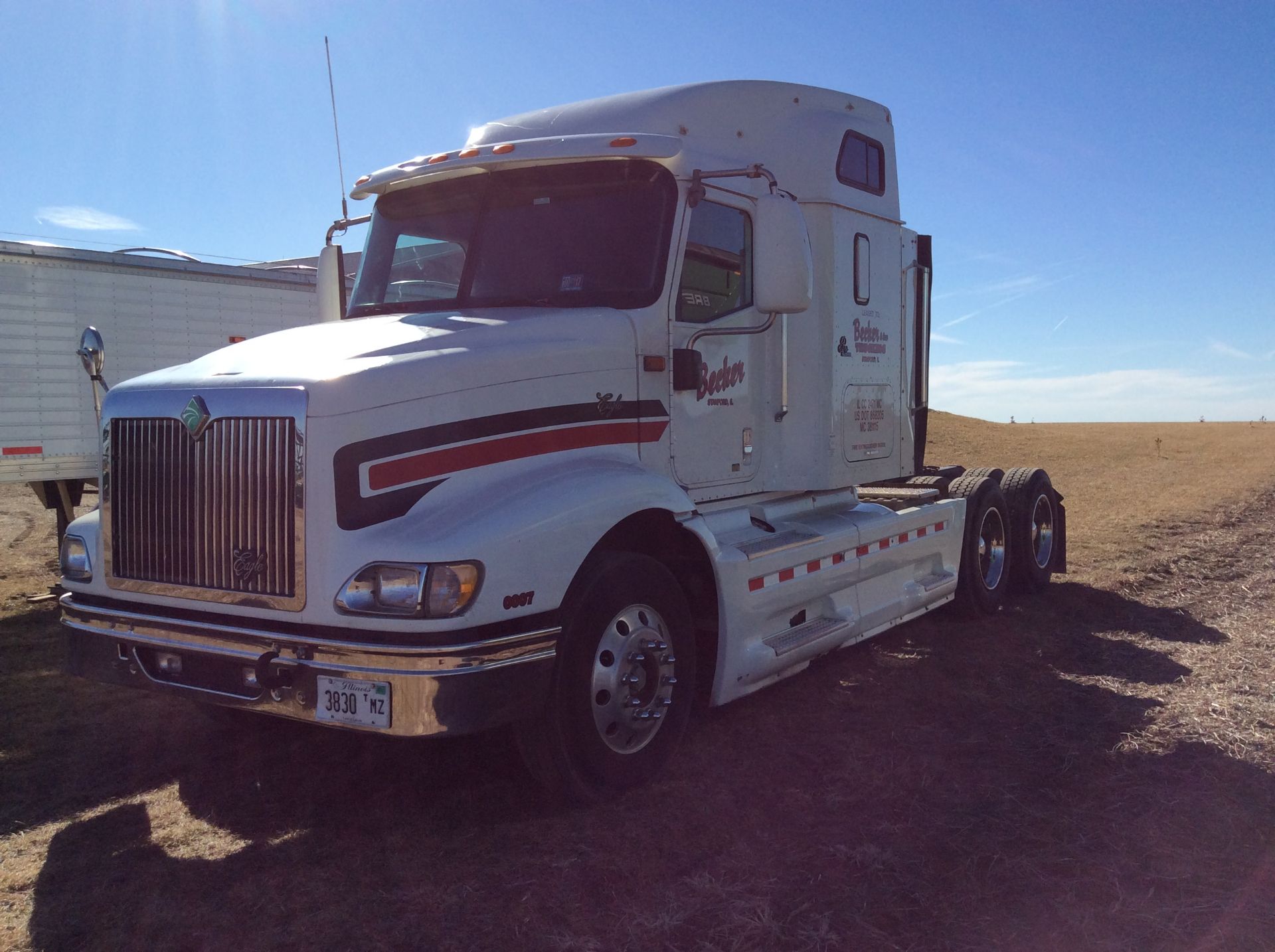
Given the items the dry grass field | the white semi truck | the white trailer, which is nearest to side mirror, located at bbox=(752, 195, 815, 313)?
the white semi truck

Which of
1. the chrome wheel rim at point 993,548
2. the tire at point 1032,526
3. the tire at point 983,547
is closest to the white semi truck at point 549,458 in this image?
the tire at point 983,547

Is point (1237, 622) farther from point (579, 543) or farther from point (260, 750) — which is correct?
point (260, 750)

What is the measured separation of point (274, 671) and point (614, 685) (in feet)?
4.52

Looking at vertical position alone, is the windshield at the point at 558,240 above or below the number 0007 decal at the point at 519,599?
above

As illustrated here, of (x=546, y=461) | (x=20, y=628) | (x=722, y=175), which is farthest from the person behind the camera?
(x=20, y=628)

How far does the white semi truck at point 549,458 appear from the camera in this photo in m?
3.73

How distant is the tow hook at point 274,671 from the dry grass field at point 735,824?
69 centimetres

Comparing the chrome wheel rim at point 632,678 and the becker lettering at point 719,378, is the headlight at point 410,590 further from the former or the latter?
the becker lettering at point 719,378

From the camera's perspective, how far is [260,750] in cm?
519

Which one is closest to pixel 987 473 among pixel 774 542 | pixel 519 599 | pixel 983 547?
pixel 983 547

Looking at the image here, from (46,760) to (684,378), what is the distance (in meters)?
3.70

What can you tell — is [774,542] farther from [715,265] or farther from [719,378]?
[715,265]

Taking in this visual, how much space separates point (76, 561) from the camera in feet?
14.9

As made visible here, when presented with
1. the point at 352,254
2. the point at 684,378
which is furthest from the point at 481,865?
the point at 352,254
